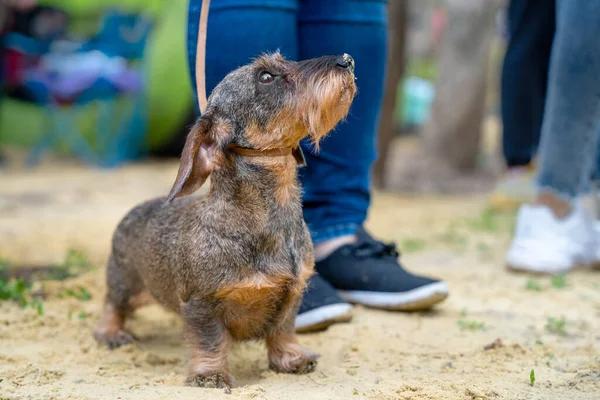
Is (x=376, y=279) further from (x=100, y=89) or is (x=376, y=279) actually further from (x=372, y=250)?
(x=100, y=89)

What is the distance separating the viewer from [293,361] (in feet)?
8.96

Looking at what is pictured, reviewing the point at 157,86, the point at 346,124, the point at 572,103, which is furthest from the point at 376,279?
the point at 157,86

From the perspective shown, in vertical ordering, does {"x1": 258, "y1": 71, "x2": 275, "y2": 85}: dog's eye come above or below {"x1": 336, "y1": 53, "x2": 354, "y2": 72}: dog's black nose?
below

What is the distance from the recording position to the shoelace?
352 cm

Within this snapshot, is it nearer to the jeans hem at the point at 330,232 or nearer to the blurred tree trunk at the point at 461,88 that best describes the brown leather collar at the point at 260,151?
the jeans hem at the point at 330,232

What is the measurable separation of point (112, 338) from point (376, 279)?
1227 mm

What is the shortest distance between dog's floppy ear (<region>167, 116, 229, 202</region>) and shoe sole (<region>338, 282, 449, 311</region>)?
1.24m

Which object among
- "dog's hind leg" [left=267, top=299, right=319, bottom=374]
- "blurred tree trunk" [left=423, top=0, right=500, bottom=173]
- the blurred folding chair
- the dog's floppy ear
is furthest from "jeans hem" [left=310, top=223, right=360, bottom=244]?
the blurred folding chair

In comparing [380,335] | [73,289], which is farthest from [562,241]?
[73,289]

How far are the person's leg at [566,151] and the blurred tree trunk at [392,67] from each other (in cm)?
305

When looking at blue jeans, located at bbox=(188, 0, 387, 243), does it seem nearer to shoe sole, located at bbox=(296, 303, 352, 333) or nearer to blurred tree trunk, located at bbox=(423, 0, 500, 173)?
shoe sole, located at bbox=(296, 303, 352, 333)

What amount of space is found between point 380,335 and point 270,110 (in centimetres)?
118

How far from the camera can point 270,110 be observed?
252 centimetres

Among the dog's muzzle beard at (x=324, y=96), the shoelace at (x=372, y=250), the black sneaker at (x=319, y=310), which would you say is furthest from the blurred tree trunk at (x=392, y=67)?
the dog's muzzle beard at (x=324, y=96)
